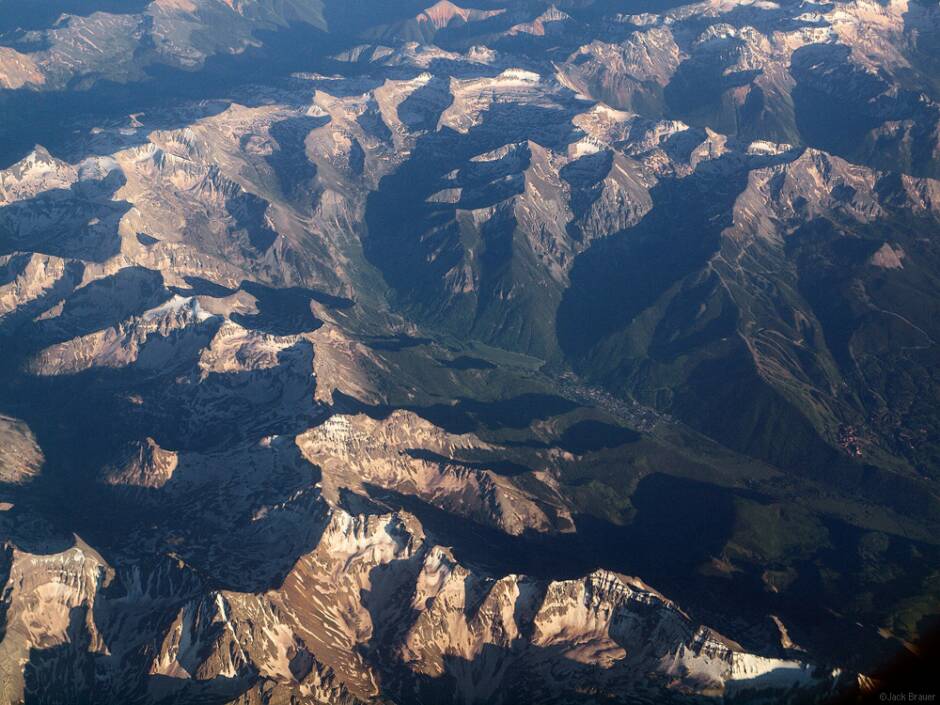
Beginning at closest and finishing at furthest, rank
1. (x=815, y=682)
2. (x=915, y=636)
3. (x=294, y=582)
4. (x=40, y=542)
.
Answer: (x=815, y=682) < (x=294, y=582) < (x=40, y=542) < (x=915, y=636)

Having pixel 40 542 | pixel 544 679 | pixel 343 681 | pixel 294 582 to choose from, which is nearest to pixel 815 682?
pixel 544 679

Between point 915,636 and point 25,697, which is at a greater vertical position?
point 25,697

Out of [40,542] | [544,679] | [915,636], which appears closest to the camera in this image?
[544,679]

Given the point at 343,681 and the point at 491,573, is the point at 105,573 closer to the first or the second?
the point at 343,681

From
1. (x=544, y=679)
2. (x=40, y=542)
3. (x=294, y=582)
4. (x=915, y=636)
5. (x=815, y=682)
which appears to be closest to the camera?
(x=815, y=682)

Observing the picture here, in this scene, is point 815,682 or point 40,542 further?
point 40,542

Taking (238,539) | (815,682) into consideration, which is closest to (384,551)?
(238,539)

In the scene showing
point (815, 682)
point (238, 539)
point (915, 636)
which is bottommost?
point (915, 636)

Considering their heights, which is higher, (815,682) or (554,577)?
(815,682)

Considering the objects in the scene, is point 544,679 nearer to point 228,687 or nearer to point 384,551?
point 384,551
